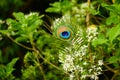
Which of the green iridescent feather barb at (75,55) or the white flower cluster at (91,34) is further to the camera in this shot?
the white flower cluster at (91,34)

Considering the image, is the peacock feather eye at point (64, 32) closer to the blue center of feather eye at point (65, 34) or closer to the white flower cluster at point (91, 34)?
the blue center of feather eye at point (65, 34)

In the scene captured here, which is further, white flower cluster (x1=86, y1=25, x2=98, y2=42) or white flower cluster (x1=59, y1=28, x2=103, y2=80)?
white flower cluster (x1=86, y1=25, x2=98, y2=42)

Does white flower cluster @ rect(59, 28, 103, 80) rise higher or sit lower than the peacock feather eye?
lower

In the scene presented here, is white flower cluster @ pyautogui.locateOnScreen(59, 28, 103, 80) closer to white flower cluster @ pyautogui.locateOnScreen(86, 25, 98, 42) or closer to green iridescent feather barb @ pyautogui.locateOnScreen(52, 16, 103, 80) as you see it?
green iridescent feather barb @ pyautogui.locateOnScreen(52, 16, 103, 80)

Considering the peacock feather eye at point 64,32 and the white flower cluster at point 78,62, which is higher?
the peacock feather eye at point 64,32

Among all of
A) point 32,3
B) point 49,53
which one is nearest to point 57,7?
point 49,53

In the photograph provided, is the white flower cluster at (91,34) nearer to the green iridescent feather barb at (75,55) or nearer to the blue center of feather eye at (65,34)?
the green iridescent feather barb at (75,55)

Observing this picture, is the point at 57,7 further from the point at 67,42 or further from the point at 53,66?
the point at 67,42

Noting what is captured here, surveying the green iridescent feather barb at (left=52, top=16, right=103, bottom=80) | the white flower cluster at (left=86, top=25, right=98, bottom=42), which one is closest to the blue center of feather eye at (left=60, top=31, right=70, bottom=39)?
the green iridescent feather barb at (left=52, top=16, right=103, bottom=80)

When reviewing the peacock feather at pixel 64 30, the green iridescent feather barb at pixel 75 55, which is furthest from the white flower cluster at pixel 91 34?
the peacock feather at pixel 64 30
